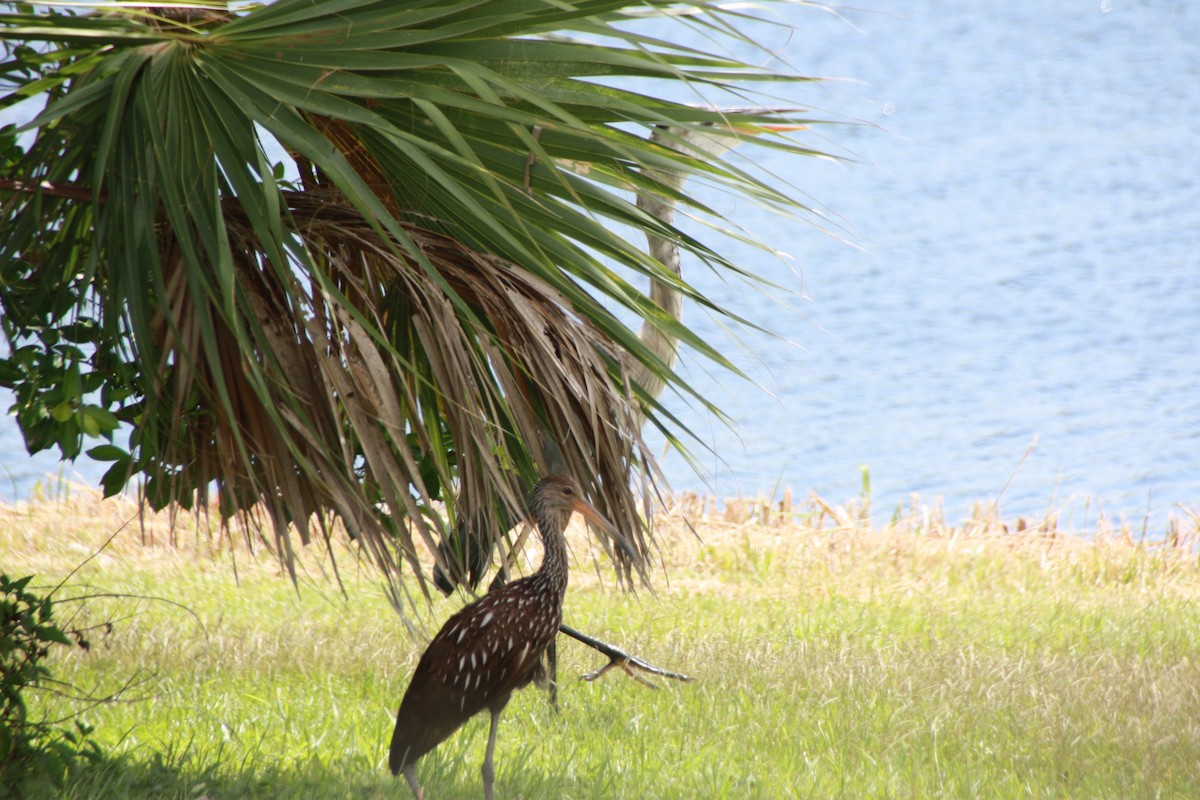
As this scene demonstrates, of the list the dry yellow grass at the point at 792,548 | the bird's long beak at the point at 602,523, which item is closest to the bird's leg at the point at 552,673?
the bird's long beak at the point at 602,523

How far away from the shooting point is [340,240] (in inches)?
122

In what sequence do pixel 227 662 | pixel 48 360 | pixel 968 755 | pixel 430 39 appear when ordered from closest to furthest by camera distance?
pixel 430 39 → pixel 48 360 → pixel 968 755 → pixel 227 662

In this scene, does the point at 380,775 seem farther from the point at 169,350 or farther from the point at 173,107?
the point at 173,107

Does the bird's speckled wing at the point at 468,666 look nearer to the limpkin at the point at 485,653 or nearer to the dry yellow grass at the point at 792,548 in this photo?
the limpkin at the point at 485,653

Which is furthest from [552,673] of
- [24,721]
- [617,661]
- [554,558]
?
[24,721]

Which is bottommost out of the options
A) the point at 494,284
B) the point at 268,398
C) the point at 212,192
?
the point at 268,398

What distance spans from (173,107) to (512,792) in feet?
7.26

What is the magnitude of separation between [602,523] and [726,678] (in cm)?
233

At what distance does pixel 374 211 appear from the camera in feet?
8.39

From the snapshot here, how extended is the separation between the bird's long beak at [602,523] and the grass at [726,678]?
54cm

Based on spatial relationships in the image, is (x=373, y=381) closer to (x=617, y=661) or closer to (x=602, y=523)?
(x=602, y=523)

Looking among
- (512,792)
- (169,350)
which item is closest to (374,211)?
(169,350)

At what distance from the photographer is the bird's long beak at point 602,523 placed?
3.19 metres

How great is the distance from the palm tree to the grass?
0.53m
